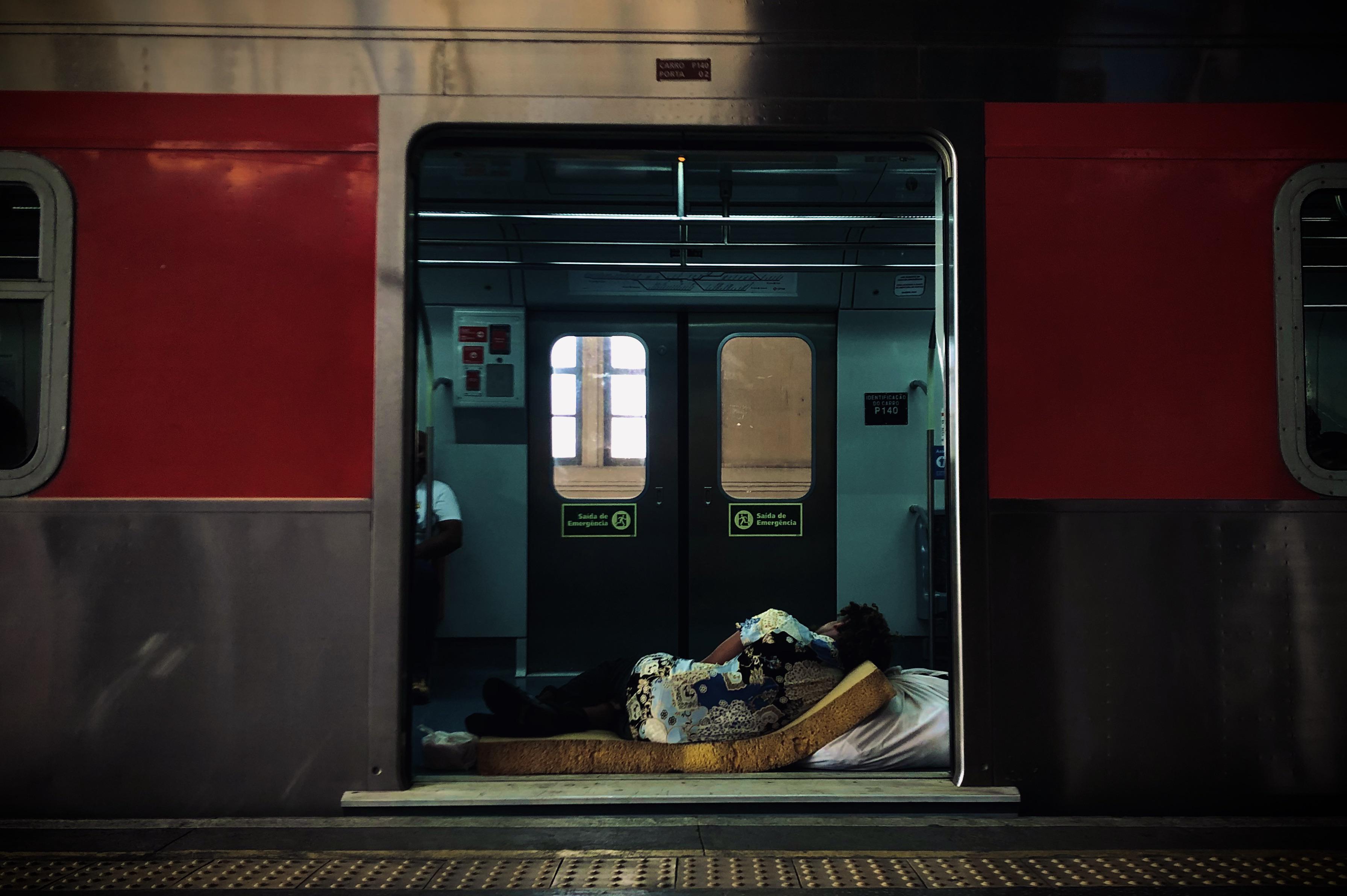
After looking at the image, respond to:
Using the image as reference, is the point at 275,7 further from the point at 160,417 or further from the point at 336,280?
the point at 160,417

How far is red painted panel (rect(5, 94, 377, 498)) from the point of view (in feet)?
9.68

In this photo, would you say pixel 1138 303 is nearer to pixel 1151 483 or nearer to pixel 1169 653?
pixel 1151 483

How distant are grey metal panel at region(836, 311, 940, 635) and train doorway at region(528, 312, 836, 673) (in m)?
0.10

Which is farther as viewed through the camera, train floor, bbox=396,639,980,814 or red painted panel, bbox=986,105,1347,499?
red painted panel, bbox=986,105,1347,499

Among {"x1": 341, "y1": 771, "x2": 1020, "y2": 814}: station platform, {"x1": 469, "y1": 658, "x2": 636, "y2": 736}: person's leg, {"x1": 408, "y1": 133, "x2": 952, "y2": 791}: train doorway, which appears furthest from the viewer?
{"x1": 408, "y1": 133, "x2": 952, "y2": 791}: train doorway

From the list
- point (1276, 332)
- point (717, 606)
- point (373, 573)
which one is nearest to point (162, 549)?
point (373, 573)

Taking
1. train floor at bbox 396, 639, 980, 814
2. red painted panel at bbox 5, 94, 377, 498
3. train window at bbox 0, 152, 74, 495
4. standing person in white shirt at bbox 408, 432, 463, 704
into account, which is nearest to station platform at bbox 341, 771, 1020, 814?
train floor at bbox 396, 639, 980, 814

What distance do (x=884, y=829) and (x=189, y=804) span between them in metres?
2.26

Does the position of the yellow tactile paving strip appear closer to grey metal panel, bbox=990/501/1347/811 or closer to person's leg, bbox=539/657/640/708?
grey metal panel, bbox=990/501/1347/811

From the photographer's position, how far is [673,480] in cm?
555

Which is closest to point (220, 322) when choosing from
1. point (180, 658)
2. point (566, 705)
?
point (180, 658)

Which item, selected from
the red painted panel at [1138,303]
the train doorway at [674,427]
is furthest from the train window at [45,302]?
the red painted panel at [1138,303]

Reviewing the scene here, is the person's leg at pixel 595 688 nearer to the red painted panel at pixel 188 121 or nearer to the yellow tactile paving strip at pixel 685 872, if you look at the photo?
the yellow tactile paving strip at pixel 685 872

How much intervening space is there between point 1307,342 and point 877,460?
2.48 meters
